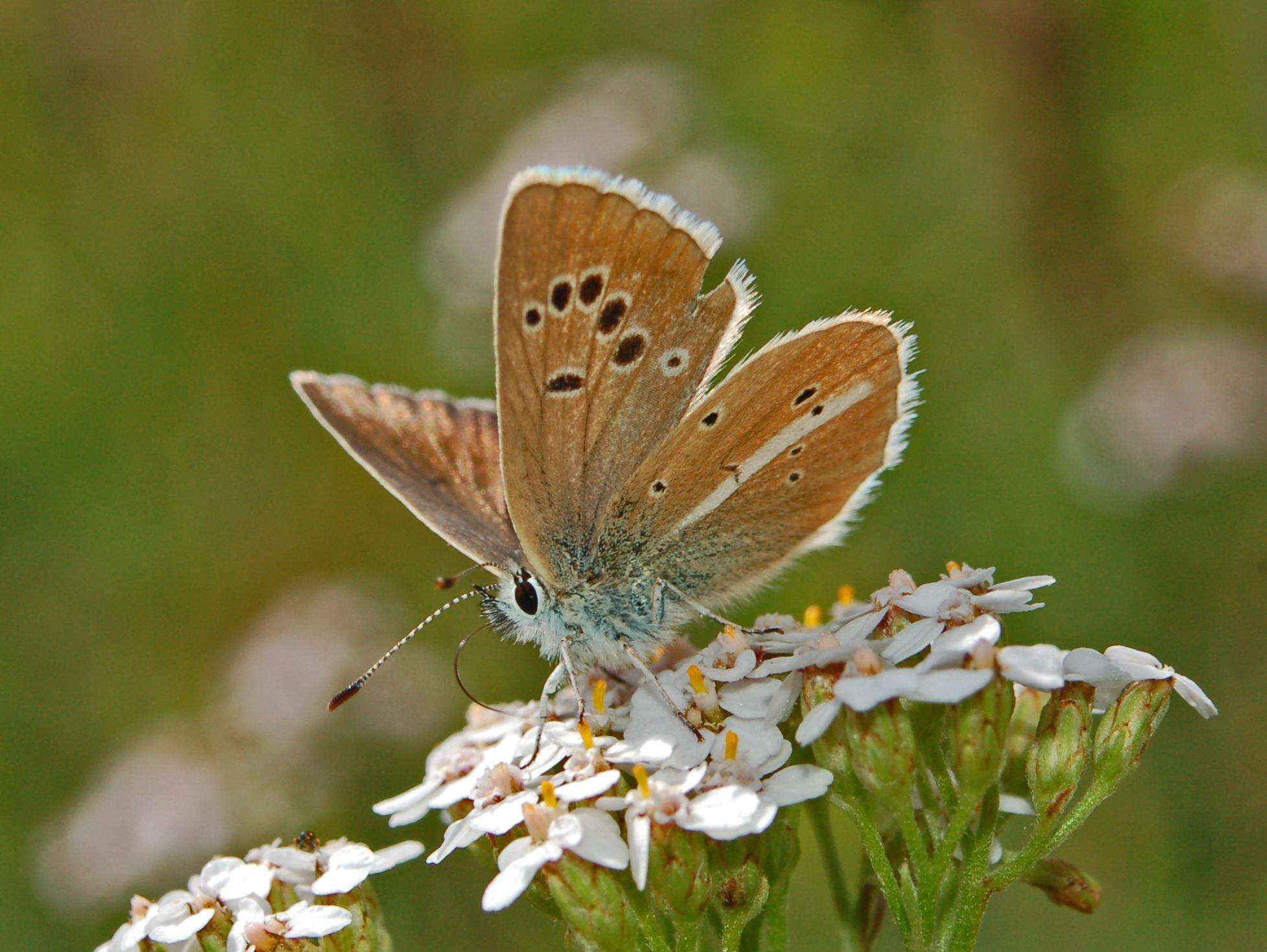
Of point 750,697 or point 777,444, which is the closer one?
point 750,697

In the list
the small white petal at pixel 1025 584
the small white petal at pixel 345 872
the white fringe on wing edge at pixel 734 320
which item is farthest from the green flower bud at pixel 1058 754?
the small white petal at pixel 345 872

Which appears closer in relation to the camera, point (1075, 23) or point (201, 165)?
point (1075, 23)

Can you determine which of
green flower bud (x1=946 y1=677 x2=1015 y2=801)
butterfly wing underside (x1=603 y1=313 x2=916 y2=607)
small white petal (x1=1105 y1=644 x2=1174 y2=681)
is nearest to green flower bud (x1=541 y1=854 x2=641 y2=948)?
green flower bud (x1=946 y1=677 x2=1015 y2=801)

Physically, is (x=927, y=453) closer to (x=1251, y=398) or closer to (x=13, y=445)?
(x=1251, y=398)

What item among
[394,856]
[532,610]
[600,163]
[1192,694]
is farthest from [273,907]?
[600,163]

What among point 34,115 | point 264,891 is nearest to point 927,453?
point 264,891

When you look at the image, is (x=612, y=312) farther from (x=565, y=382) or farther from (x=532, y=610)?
(x=532, y=610)
